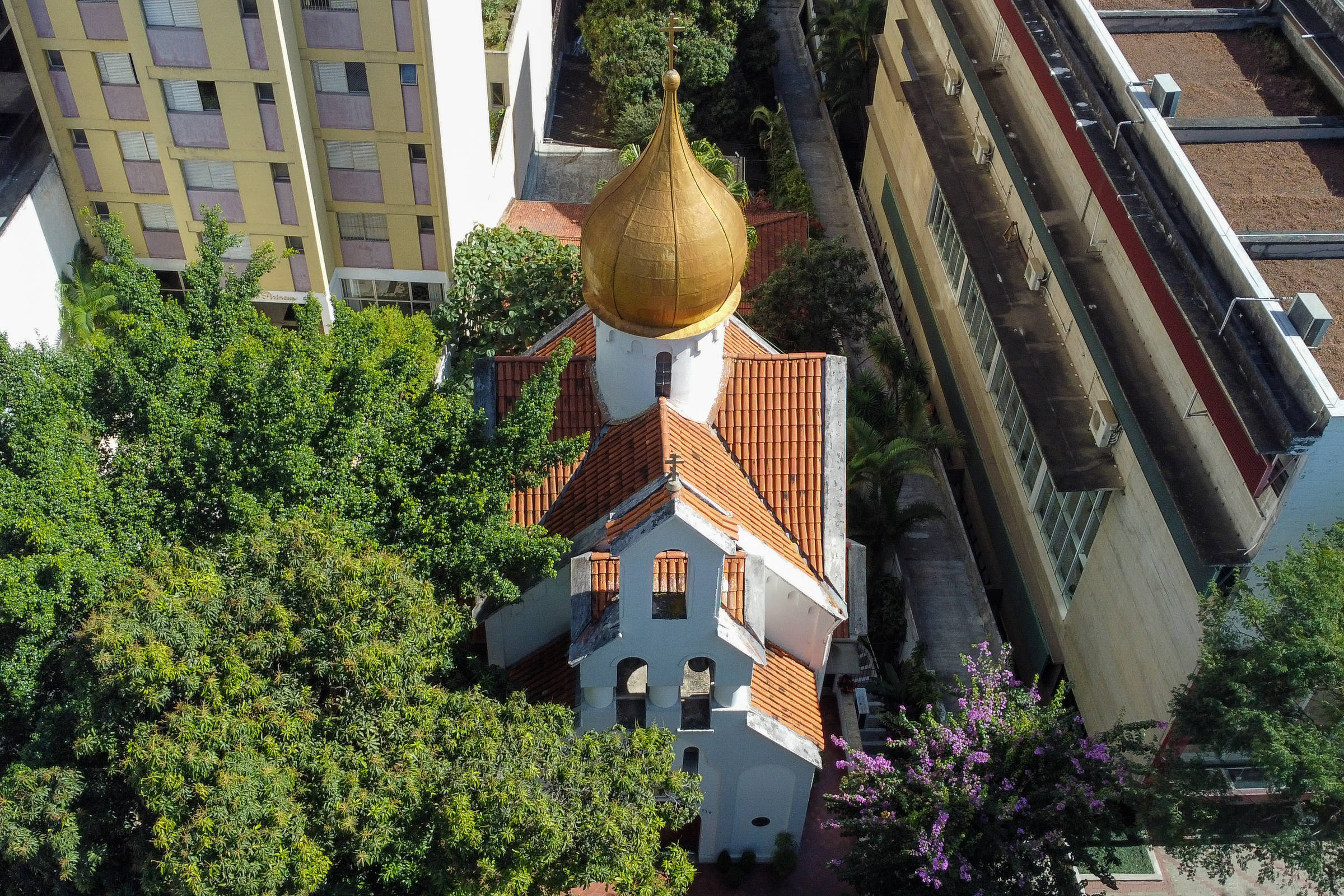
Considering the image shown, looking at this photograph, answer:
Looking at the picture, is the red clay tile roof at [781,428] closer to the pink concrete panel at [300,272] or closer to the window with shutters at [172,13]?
the pink concrete panel at [300,272]

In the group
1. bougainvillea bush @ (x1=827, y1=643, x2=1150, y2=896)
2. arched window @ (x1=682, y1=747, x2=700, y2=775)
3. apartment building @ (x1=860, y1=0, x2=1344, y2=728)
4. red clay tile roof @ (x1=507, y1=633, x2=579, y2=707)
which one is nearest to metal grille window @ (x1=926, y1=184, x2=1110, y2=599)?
apartment building @ (x1=860, y1=0, x2=1344, y2=728)

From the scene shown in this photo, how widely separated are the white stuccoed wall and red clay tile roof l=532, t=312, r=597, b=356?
7.64ft

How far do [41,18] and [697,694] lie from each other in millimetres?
23515

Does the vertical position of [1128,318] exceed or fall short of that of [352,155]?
it falls short

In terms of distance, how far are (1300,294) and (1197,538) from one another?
451cm

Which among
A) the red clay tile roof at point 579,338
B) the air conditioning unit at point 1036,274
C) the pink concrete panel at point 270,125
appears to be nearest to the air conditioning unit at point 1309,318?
the air conditioning unit at point 1036,274

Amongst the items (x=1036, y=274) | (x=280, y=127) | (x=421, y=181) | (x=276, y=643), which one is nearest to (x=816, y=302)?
(x=1036, y=274)

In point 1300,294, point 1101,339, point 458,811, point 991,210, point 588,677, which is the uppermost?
point 991,210

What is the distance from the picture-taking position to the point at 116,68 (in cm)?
2980

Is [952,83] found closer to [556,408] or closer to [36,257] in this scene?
[556,408]

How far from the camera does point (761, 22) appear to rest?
49.2 meters

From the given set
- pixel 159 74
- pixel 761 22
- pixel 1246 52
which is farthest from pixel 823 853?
pixel 761 22

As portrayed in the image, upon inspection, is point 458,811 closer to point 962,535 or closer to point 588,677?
point 588,677

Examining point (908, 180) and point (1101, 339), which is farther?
point (908, 180)
